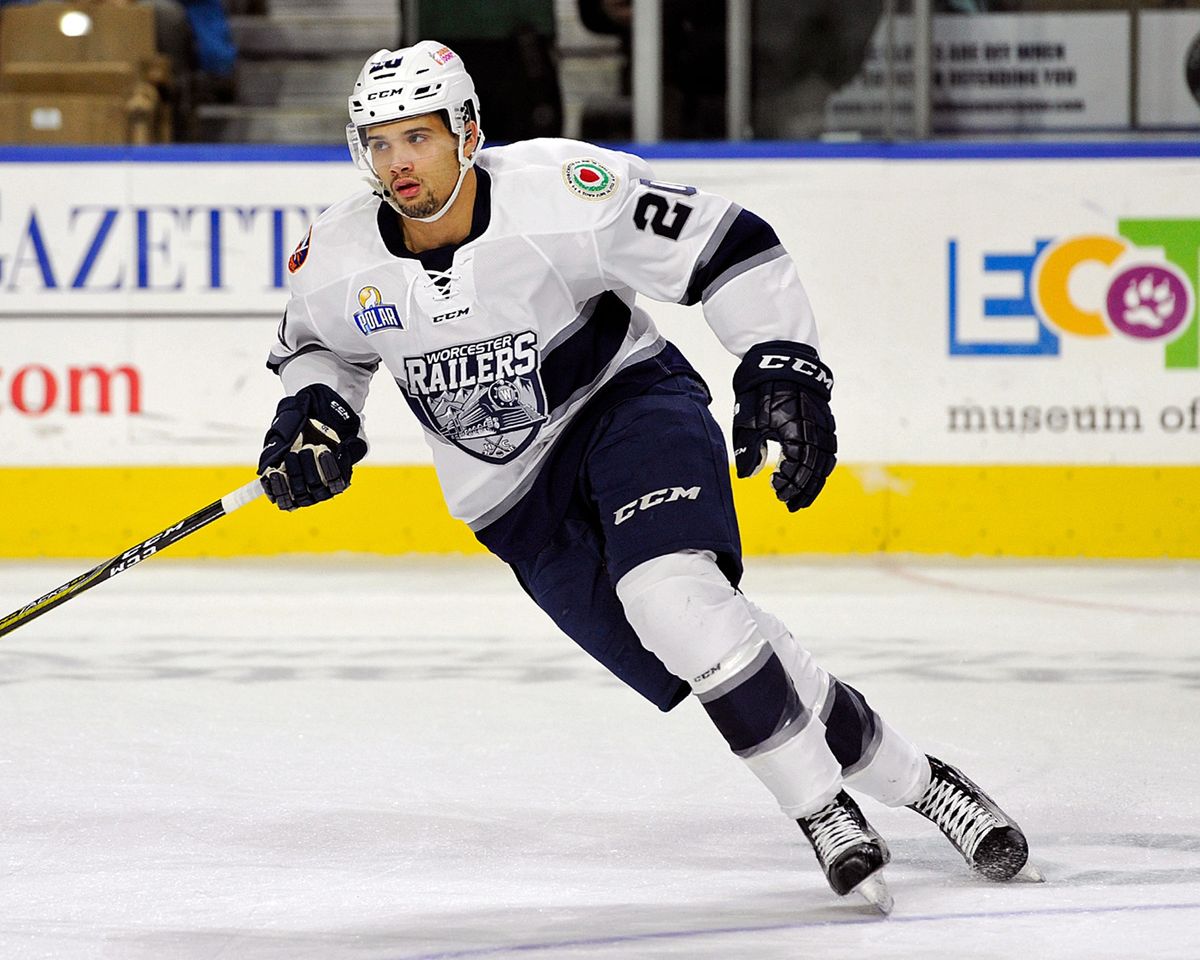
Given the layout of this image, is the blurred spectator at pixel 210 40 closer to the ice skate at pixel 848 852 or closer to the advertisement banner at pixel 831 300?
the advertisement banner at pixel 831 300

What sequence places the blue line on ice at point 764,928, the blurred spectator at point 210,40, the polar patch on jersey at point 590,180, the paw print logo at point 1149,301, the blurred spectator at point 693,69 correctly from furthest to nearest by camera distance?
the blurred spectator at point 210,40, the blurred spectator at point 693,69, the paw print logo at point 1149,301, the polar patch on jersey at point 590,180, the blue line on ice at point 764,928

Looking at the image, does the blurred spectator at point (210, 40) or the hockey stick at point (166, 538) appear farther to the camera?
the blurred spectator at point (210, 40)

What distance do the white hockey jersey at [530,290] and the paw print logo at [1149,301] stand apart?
3.63 m

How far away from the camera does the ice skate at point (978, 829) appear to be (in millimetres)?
2547

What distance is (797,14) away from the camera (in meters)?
6.15

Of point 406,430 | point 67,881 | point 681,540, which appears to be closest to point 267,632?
point 406,430

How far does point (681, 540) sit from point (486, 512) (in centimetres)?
38

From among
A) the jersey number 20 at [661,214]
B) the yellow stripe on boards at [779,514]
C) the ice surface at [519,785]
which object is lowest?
the yellow stripe on boards at [779,514]

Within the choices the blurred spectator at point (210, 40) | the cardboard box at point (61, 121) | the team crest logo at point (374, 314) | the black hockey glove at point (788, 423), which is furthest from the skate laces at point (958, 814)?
the blurred spectator at point (210, 40)

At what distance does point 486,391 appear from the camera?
101 inches

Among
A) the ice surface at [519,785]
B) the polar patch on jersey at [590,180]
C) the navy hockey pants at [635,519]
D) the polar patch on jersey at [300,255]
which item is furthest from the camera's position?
the polar patch on jersey at [300,255]

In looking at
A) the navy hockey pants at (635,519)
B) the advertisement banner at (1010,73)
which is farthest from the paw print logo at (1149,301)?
the navy hockey pants at (635,519)

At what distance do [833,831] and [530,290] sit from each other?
2.67 feet

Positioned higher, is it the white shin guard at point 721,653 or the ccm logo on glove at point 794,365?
the ccm logo on glove at point 794,365
